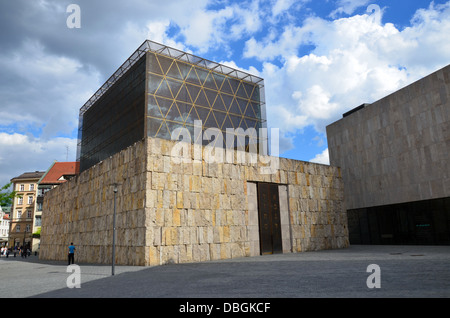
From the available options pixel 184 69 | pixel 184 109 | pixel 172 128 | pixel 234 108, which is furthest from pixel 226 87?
pixel 172 128

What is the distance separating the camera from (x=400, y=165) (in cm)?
3047

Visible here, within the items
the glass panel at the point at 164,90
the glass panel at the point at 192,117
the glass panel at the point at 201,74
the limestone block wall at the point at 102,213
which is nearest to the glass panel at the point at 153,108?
the glass panel at the point at 164,90

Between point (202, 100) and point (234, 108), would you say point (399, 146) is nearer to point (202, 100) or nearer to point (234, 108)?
point (234, 108)

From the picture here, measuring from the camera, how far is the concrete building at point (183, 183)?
19.3 meters

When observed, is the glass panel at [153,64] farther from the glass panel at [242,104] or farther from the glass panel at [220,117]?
the glass panel at [242,104]

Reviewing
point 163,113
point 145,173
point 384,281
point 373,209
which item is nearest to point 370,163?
point 373,209

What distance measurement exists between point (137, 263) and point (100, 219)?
270 inches

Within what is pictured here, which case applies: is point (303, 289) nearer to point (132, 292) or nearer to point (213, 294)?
point (213, 294)

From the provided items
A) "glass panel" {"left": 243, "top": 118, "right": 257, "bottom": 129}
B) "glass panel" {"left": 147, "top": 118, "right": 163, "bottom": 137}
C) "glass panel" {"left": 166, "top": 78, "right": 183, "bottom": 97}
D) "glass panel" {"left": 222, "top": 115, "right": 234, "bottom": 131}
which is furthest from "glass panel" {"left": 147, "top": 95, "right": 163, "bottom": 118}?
"glass panel" {"left": 243, "top": 118, "right": 257, "bottom": 129}

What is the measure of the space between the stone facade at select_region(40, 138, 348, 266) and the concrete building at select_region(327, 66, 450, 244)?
18.8 ft

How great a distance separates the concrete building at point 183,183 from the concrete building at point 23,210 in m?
36.2

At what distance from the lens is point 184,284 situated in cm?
988

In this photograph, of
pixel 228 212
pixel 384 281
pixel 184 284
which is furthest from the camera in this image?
pixel 228 212

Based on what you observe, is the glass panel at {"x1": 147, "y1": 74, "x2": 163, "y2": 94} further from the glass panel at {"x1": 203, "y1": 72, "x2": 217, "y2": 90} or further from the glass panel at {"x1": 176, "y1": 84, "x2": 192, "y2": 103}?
the glass panel at {"x1": 203, "y1": 72, "x2": 217, "y2": 90}
